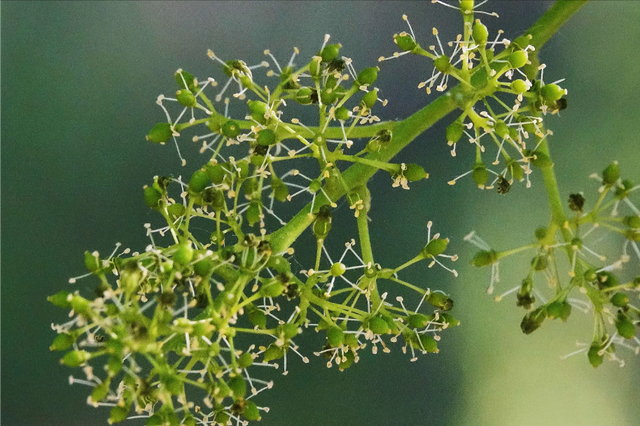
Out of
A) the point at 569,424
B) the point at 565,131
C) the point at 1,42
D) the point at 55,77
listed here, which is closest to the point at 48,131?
the point at 55,77

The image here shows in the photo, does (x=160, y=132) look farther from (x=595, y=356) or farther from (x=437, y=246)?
(x=595, y=356)

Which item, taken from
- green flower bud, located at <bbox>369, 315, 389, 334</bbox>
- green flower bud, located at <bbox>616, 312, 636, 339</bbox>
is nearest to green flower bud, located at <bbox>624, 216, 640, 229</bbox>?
green flower bud, located at <bbox>616, 312, 636, 339</bbox>

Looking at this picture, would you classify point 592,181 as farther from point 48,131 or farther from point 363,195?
point 48,131

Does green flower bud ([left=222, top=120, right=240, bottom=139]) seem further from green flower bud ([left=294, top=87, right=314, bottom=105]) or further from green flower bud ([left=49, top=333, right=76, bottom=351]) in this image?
green flower bud ([left=49, top=333, right=76, bottom=351])

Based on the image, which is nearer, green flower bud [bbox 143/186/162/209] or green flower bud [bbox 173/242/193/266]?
green flower bud [bbox 173/242/193/266]

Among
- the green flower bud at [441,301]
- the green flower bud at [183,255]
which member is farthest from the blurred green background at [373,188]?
the green flower bud at [183,255]

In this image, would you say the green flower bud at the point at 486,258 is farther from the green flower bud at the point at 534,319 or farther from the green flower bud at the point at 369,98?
the green flower bud at the point at 369,98

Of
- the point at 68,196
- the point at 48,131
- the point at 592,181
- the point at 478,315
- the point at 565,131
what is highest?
the point at 48,131
